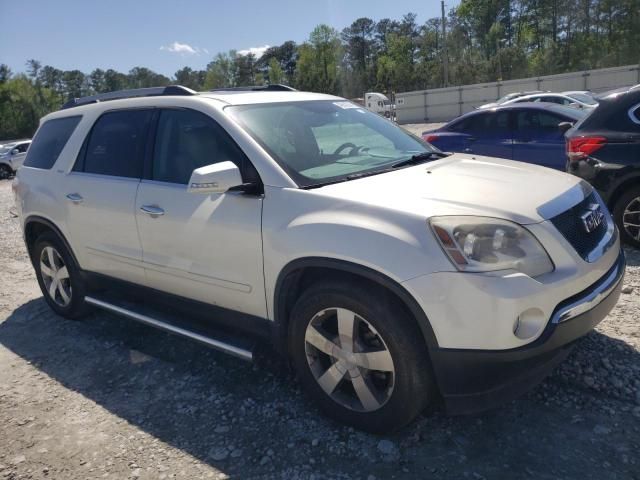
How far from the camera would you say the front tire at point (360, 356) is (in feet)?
Result: 8.35

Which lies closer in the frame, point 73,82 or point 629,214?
point 629,214

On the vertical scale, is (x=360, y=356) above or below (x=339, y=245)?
below

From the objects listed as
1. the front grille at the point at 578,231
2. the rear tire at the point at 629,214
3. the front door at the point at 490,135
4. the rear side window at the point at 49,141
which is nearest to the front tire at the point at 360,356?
the front grille at the point at 578,231

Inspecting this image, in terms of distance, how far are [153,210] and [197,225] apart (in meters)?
0.46

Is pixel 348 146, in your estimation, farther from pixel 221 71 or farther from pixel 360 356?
pixel 221 71

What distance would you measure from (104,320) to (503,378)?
142 inches

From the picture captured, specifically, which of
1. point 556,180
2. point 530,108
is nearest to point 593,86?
point 530,108

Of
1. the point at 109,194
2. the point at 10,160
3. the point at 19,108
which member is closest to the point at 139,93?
the point at 109,194

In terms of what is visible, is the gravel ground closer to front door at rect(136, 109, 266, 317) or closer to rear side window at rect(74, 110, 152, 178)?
front door at rect(136, 109, 266, 317)

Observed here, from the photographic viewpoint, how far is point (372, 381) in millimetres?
2777

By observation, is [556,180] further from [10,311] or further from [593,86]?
[593,86]

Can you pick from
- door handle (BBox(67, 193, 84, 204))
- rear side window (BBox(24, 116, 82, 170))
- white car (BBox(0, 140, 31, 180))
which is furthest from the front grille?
white car (BBox(0, 140, 31, 180))

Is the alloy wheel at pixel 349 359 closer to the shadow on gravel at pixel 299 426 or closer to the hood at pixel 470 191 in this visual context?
the shadow on gravel at pixel 299 426

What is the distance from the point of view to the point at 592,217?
292cm
